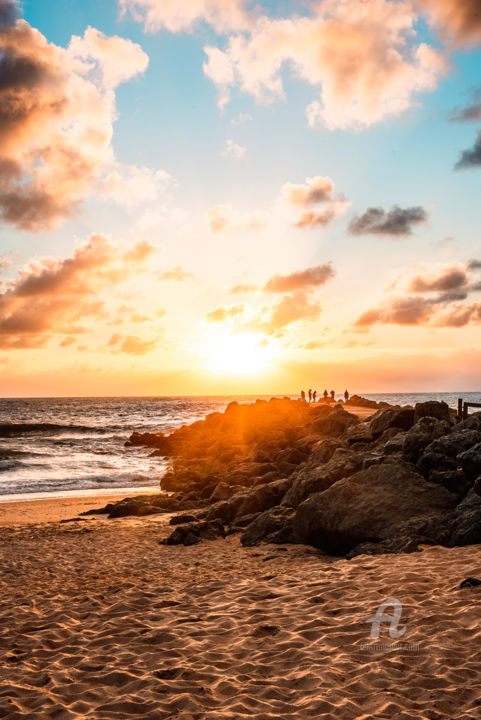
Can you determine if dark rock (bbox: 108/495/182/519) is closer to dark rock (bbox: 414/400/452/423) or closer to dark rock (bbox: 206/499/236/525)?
dark rock (bbox: 206/499/236/525)

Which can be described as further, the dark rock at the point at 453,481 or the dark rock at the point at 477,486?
the dark rock at the point at 453,481

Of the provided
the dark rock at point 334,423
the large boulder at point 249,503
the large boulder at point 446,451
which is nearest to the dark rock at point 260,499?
the large boulder at point 249,503

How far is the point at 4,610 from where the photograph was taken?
8242 mm

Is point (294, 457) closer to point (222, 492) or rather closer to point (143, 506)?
point (222, 492)

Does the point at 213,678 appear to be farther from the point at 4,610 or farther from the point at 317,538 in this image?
the point at 317,538

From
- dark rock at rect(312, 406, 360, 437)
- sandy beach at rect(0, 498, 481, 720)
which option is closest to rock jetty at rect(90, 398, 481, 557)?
sandy beach at rect(0, 498, 481, 720)

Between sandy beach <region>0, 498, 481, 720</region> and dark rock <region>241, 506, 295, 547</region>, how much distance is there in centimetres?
142

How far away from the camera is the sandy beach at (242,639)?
16.6 ft

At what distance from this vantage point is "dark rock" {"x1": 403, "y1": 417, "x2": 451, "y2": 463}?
13391mm

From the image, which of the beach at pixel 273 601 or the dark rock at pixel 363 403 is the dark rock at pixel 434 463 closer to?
the beach at pixel 273 601

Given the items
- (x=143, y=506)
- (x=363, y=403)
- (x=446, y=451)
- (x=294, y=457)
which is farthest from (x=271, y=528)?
(x=363, y=403)

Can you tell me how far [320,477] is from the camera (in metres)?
13.9

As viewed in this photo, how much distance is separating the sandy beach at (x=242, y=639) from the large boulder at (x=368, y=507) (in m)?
0.63

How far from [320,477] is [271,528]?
6.60 ft
